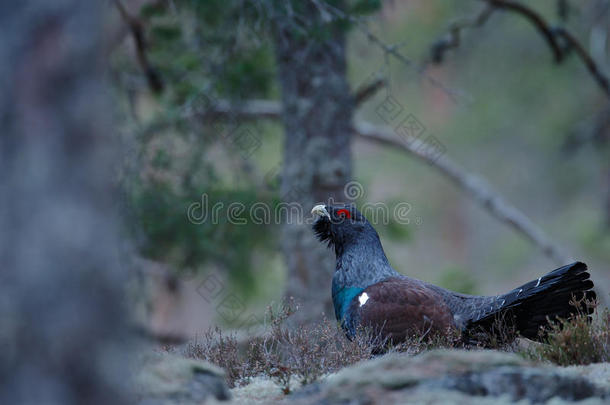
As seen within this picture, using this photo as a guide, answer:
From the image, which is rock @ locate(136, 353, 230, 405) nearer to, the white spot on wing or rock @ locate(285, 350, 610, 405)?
rock @ locate(285, 350, 610, 405)

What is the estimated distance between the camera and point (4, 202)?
2.25 meters

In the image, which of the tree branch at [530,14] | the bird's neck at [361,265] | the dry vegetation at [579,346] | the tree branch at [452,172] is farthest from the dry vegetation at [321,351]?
the tree branch at [530,14]

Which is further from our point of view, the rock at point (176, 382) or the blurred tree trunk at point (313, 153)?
the blurred tree trunk at point (313, 153)

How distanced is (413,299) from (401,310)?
17cm

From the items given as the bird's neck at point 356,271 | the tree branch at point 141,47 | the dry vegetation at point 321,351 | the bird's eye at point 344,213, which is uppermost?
the tree branch at point 141,47

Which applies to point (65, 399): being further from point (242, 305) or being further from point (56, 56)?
point (242, 305)

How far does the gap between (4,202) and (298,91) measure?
606cm

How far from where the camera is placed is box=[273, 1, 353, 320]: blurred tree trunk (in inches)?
314

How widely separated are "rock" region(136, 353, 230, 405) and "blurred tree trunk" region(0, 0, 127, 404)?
1.87 feet

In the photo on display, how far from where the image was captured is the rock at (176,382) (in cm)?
284

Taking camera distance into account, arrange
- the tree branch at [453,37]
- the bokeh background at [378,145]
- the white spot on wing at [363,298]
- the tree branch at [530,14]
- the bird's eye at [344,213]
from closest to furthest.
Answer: the white spot on wing at [363,298] < the bird's eye at [344,213] < the bokeh background at [378,145] < the tree branch at [530,14] < the tree branch at [453,37]

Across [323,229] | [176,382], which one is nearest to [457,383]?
[176,382]

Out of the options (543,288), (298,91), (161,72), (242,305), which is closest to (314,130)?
(298,91)

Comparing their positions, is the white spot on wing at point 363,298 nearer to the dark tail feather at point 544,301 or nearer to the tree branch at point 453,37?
the dark tail feather at point 544,301
